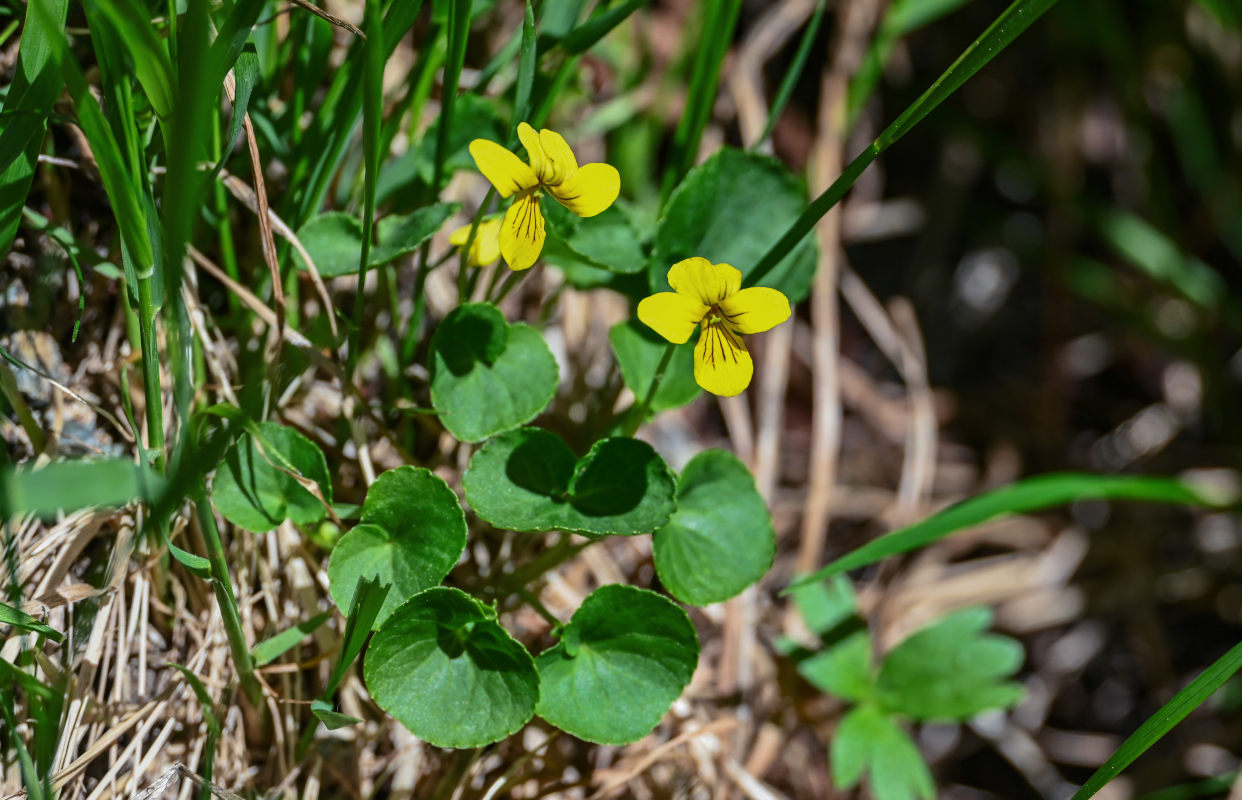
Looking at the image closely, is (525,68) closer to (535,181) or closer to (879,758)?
(535,181)

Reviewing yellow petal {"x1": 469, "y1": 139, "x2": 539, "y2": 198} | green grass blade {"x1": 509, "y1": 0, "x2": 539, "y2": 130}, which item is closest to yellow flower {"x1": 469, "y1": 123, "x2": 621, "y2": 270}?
yellow petal {"x1": 469, "y1": 139, "x2": 539, "y2": 198}

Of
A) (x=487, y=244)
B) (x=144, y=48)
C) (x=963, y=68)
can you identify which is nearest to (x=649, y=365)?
(x=487, y=244)

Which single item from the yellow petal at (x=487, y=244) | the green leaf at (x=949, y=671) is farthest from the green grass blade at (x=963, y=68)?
the green leaf at (x=949, y=671)

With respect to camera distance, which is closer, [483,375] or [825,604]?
[483,375]

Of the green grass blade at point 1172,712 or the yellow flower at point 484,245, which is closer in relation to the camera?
the green grass blade at point 1172,712

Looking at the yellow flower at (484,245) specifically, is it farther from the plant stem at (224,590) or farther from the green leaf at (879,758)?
the green leaf at (879,758)

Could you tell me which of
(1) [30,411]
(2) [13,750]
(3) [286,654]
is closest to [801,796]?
(3) [286,654]

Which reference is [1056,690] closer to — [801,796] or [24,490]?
[801,796]
